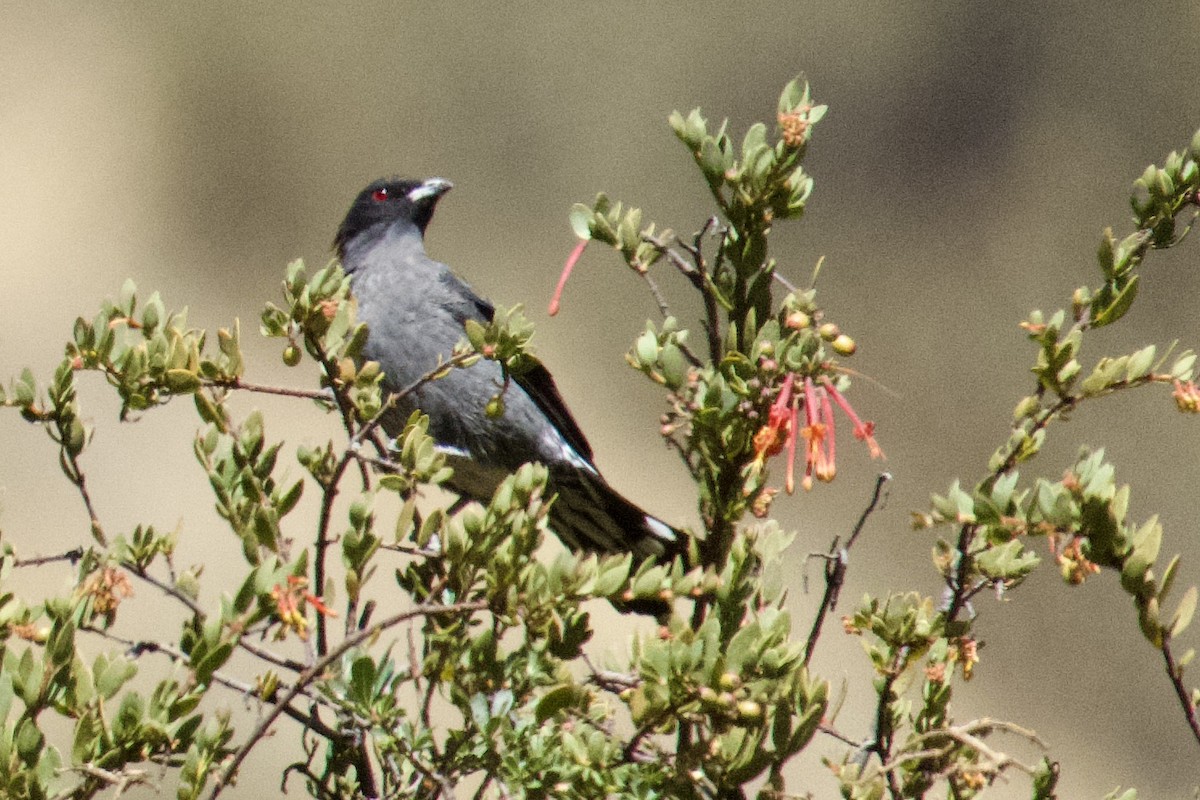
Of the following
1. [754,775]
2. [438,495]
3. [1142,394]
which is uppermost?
[1142,394]

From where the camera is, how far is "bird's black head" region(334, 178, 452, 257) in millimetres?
5539

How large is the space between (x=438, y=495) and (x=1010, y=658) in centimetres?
391

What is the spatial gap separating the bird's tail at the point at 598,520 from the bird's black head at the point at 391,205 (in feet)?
4.66

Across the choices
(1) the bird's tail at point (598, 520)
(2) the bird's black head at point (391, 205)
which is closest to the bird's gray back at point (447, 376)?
(1) the bird's tail at point (598, 520)

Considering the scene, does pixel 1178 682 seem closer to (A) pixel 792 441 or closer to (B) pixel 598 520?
(A) pixel 792 441

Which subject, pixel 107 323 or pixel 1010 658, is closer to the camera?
pixel 107 323

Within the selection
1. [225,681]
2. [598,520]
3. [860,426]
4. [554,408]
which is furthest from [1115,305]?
[554,408]

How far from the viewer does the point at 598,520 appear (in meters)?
4.33

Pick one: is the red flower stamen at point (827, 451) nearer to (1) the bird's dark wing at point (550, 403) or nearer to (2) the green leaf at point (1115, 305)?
(2) the green leaf at point (1115, 305)

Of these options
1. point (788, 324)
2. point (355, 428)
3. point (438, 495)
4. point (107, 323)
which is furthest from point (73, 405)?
point (438, 495)

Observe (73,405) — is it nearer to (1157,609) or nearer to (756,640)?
(756,640)

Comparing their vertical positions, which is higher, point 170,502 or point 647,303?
point 647,303

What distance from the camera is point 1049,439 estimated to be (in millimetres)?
8688

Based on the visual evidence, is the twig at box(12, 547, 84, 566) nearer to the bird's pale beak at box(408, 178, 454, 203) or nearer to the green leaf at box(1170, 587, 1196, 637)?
the green leaf at box(1170, 587, 1196, 637)
